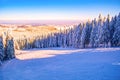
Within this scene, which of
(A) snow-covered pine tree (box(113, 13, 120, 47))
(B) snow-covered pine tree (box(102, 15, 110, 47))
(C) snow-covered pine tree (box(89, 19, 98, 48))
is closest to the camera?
(A) snow-covered pine tree (box(113, 13, 120, 47))

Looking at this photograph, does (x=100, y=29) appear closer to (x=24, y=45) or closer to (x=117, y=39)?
(x=117, y=39)

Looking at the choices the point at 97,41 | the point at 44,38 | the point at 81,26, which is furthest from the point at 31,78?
the point at 44,38

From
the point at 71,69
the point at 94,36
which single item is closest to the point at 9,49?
the point at 94,36

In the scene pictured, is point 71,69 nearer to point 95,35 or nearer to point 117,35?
point 117,35

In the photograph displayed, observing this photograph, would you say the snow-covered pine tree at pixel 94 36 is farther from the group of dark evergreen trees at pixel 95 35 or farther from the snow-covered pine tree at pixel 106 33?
the snow-covered pine tree at pixel 106 33

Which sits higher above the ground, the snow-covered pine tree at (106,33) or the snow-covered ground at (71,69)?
the snow-covered pine tree at (106,33)

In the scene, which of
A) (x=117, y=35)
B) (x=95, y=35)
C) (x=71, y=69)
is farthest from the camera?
(x=95, y=35)

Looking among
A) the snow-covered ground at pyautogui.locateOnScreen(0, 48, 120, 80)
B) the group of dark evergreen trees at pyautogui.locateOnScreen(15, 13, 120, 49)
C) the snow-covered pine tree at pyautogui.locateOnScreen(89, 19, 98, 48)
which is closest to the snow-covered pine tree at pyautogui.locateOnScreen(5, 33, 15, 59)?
the snow-covered ground at pyautogui.locateOnScreen(0, 48, 120, 80)

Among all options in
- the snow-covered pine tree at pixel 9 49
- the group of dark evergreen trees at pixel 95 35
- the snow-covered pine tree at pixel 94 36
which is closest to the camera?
the snow-covered pine tree at pixel 9 49

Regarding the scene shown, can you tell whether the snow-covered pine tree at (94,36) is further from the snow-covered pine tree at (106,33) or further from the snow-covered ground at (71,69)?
the snow-covered ground at (71,69)

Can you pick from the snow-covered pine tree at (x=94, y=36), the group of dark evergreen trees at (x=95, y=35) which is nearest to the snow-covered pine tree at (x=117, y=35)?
the group of dark evergreen trees at (x=95, y=35)

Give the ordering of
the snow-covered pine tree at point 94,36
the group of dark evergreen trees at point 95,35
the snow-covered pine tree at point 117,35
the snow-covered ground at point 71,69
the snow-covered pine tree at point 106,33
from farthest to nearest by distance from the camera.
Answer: the snow-covered pine tree at point 94,36 < the snow-covered pine tree at point 106,33 < the group of dark evergreen trees at point 95,35 < the snow-covered pine tree at point 117,35 < the snow-covered ground at point 71,69

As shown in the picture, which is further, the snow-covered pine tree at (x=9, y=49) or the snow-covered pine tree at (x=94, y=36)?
the snow-covered pine tree at (x=94, y=36)

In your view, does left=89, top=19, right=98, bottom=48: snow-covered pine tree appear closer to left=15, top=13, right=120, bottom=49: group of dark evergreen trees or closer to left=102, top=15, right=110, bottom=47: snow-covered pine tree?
left=15, top=13, right=120, bottom=49: group of dark evergreen trees
